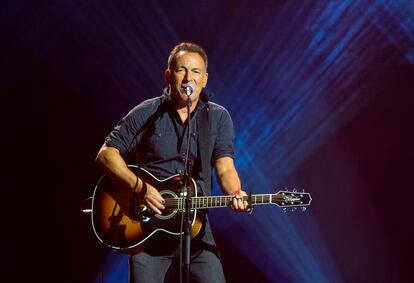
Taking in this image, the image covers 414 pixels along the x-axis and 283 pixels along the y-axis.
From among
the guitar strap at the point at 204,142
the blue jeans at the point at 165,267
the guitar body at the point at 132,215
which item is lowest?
the blue jeans at the point at 165,267

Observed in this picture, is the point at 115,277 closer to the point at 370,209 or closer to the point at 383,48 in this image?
the point at 370,209

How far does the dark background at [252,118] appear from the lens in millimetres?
5305

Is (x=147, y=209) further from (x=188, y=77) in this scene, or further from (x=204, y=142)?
(x=188, y=77)

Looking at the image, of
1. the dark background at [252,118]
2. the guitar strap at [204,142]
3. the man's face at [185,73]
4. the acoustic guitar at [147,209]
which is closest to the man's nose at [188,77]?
the man's face at [185,73]

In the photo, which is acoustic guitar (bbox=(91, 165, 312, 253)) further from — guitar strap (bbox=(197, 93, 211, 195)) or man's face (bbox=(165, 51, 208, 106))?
man's face (bbox=(165, 51, 208, 106))

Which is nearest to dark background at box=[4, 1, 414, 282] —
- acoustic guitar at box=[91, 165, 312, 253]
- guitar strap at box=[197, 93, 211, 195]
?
guitar strap at box=[197, 93, 211, 195]

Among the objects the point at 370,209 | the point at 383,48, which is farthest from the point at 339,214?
the point at 383,48

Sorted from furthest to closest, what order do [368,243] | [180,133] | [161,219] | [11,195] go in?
[11,195] < [368,243] < [180,133] < [161,219]

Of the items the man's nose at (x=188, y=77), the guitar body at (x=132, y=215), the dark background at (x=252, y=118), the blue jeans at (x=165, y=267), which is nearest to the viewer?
the blue jeans at (x=165, y=267)

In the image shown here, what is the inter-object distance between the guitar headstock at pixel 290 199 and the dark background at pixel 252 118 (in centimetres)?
170

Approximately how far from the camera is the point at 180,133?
3877 millimetres

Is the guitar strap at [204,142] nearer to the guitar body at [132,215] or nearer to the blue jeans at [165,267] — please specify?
the guitar body at [132,215]

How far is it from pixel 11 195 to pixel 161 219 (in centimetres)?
285

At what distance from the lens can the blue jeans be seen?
3.51m
